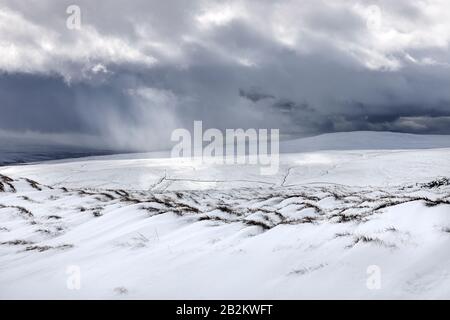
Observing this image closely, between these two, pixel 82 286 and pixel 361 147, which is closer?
pixel 82 286

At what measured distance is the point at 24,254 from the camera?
7.90 meters

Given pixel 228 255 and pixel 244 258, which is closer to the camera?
pixel 244 258

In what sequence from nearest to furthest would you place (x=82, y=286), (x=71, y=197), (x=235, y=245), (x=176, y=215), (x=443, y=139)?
(x=82, y=286)
(x=235, y=245)
(x=176, y=215)
(x=71, y=197)
(x=443, y=139)

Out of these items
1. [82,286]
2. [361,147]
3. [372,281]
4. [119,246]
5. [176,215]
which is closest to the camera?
[372,281]

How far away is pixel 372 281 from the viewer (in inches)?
184

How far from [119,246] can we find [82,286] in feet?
7.24
